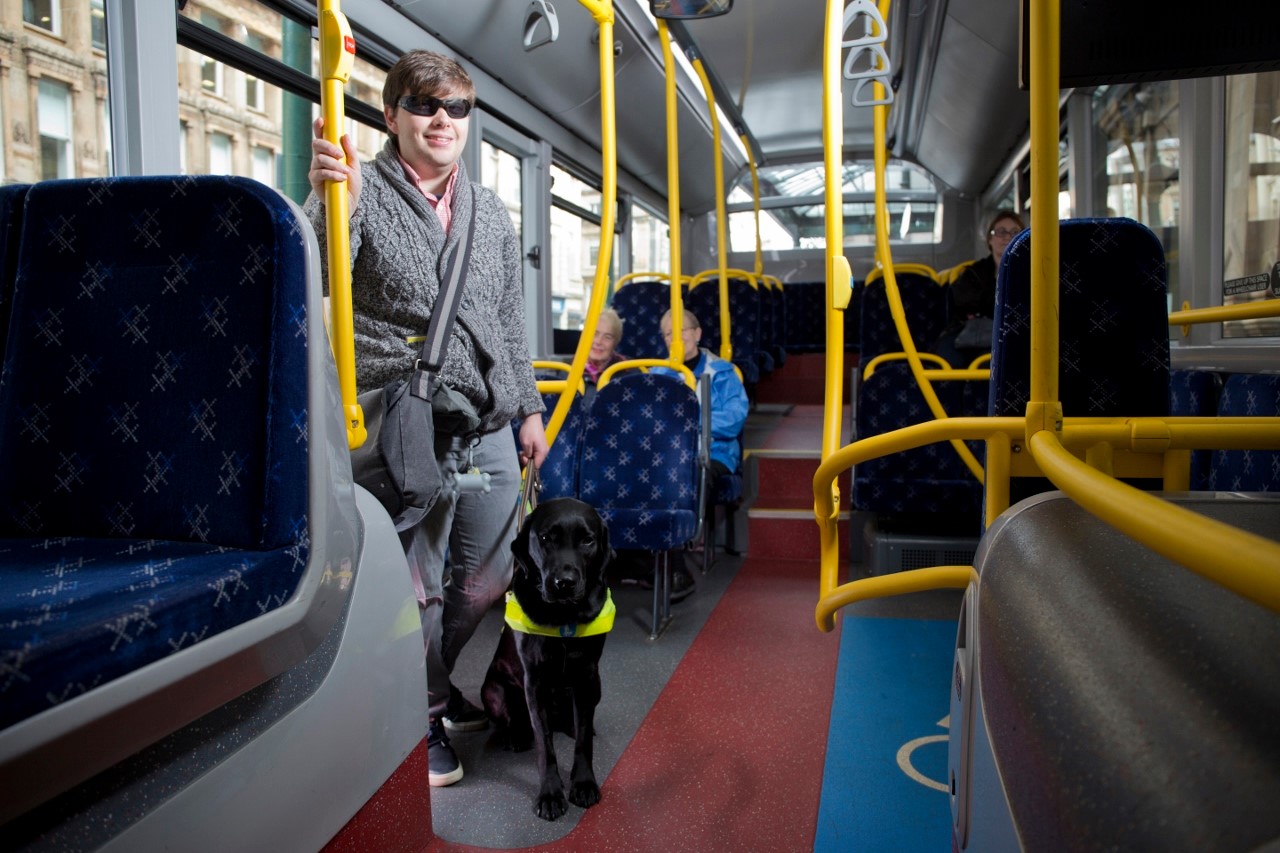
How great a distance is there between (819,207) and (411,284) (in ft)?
28.7

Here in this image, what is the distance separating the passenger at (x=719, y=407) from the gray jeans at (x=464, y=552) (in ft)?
7.03

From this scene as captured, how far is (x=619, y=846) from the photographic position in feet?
6.49

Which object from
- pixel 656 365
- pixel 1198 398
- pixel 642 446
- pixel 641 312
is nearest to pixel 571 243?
pixel 641 312

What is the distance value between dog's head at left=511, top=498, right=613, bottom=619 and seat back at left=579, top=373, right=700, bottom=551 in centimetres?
137

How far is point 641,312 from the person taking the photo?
22.2ft

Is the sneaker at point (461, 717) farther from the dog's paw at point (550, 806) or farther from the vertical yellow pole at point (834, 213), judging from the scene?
the vertical yellow pole at point (834, 213)

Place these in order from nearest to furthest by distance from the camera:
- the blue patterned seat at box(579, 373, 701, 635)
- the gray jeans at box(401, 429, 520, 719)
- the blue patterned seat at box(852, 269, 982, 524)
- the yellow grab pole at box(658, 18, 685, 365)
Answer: the gray jeans at box(401, 429, 520, 719) → the yellow grab pole at box(658, 18, 685, 365) → the blue patterned seat at box(579, 373, 701, 635) → the blue patterned seat at box(852, 269, 982, 524)

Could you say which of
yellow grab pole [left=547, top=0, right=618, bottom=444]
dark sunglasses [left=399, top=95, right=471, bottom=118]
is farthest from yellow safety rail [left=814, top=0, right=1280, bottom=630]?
yellow grab pole [left=547, top=0, right=618, bottom=444]

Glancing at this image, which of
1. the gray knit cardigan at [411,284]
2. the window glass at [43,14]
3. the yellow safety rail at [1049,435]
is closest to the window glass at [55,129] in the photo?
the window glass at [43,14]

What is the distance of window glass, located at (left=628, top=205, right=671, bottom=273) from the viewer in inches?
345

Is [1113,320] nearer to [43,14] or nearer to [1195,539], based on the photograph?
[1195,539]

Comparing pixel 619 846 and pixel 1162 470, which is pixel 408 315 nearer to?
pixel 619 846

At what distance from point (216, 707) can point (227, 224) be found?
2.00 feet

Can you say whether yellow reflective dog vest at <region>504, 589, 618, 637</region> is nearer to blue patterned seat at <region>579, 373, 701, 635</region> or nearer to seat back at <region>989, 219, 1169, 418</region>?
seat back at <region>989, 219, 1169, 418</region>
